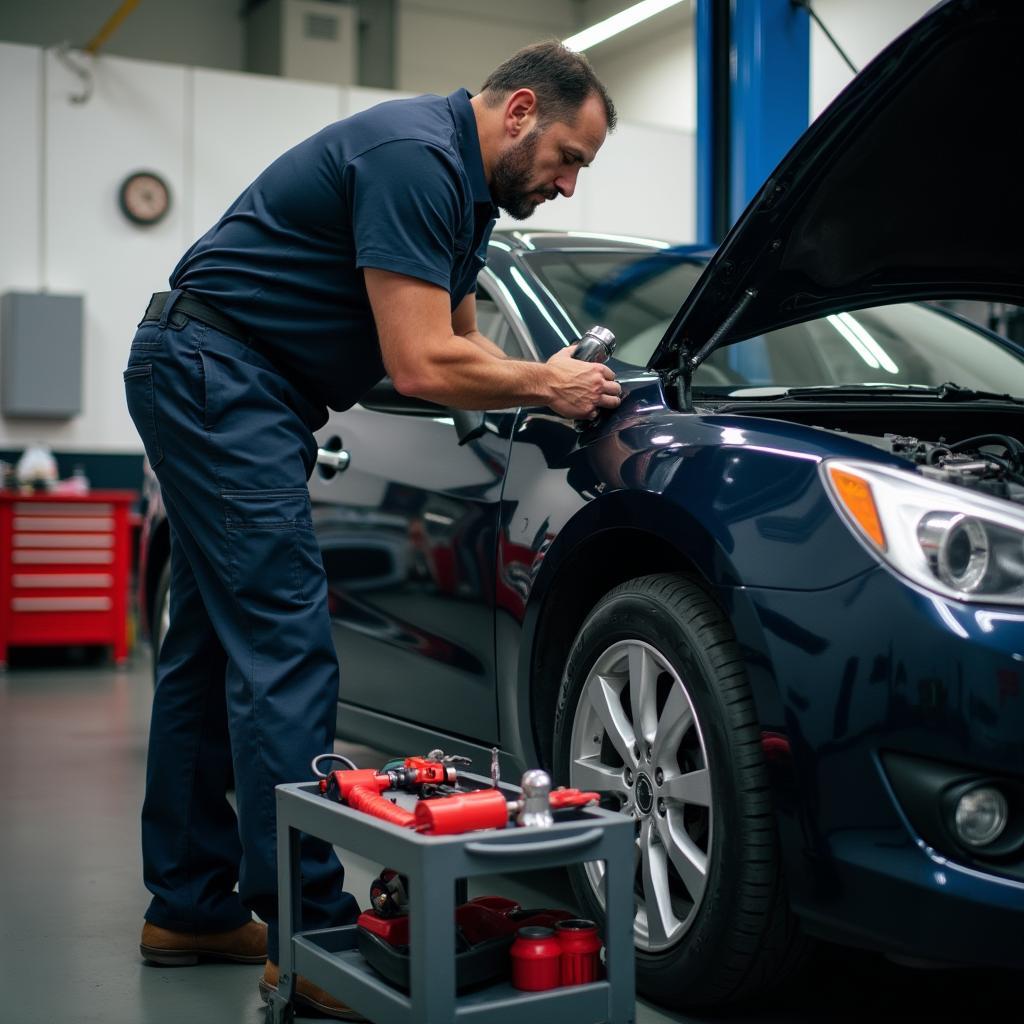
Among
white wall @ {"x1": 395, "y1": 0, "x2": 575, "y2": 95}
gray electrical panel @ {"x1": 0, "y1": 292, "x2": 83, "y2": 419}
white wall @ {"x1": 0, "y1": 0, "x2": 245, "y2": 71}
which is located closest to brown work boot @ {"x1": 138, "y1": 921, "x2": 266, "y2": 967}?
gray electrical panel @ {"x1": 0, "y1": 292, "x2": 83, "y2": 419}

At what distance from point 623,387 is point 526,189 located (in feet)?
1.15

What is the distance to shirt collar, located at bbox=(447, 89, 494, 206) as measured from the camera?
2.05 meters

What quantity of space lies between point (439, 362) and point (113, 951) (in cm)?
119

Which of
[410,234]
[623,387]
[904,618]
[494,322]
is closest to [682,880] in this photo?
[904,618]

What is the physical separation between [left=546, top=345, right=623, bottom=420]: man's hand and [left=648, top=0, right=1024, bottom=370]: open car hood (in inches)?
5.3

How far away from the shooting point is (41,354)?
337 inches

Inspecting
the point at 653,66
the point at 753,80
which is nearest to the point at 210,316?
the point at 753,80

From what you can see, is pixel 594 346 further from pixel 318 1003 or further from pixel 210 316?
pixel 318 1003

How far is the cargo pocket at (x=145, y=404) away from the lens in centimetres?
210

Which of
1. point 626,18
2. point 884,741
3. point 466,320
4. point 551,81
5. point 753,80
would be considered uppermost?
point 626,18

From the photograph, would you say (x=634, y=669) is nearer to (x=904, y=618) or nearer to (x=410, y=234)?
(x=904, y=618)

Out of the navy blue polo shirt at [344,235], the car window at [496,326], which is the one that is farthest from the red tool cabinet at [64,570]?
the navy blue polo shirt at [344,235]

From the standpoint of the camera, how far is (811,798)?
1697 millimetres

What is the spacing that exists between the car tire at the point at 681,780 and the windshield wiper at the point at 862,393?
49cm
